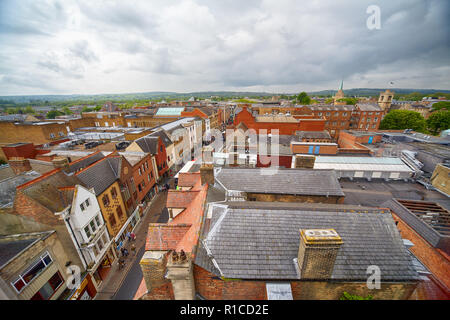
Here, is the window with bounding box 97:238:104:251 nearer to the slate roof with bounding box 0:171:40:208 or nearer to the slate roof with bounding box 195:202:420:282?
the slate roof with bounding box 0:171:40:208

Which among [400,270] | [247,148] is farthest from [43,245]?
[247,148]

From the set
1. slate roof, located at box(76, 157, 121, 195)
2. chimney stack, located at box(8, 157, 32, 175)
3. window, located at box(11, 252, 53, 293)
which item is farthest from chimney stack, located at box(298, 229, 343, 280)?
chimney stack, located at box(8, 157, 32, 175)

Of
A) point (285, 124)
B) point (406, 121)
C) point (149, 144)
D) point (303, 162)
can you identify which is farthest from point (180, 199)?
point (406, 121)

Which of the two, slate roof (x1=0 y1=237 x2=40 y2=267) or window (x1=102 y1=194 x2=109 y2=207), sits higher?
slate roof (x1=0 y1=237 x2=40 y2=267)

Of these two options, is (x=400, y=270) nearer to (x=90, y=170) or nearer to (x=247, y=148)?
(x=247, y=148)

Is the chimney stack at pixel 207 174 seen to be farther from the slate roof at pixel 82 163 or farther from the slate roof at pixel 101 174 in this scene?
the slate roof at pixel 82 163

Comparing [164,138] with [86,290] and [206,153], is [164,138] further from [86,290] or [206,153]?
[86,290]
